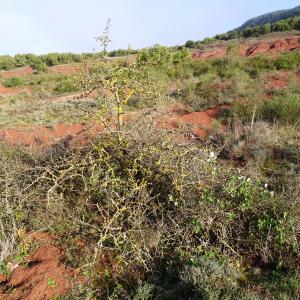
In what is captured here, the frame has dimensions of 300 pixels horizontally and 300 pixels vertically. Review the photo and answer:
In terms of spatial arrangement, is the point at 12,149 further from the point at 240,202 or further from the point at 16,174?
the point at 240,202

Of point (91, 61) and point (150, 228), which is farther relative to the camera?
point (91, 61)

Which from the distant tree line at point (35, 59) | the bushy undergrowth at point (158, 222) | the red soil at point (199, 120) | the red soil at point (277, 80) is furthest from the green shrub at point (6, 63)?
the bushy undergrowth at point (158, 222)

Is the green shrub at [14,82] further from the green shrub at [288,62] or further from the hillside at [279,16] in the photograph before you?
the hillside at [279,16]

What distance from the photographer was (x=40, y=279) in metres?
4.63

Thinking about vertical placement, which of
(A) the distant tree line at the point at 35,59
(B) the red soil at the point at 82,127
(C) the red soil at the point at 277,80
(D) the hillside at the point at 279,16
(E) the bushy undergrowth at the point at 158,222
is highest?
(E) the bushy undergrowth at the point at 158,222

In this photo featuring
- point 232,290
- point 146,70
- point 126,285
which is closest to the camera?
point 232,290

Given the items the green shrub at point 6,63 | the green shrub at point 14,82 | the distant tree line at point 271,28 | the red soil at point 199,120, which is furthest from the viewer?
the distant tree line at point 271,28

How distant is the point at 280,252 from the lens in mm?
4617

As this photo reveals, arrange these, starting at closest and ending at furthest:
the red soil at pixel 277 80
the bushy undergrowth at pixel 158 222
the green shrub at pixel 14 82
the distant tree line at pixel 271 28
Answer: the bushy undergrowth at pixel 158 222 < the red soil at pixel 277 80 < the green shrub at pixel 14 82 < the distant tree line at pixel 271 28

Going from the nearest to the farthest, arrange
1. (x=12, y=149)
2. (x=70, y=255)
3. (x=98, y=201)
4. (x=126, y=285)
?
(x=126, y=285)
(x=70, y=255)
(x=98, y=201)
(x=12, y=149)

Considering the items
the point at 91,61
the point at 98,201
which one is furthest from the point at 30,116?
the point at 98,201

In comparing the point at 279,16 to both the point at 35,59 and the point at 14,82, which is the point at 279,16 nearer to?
the point at 35,59

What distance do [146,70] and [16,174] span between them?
2366 millimetres

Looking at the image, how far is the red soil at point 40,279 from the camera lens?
14.6ft
